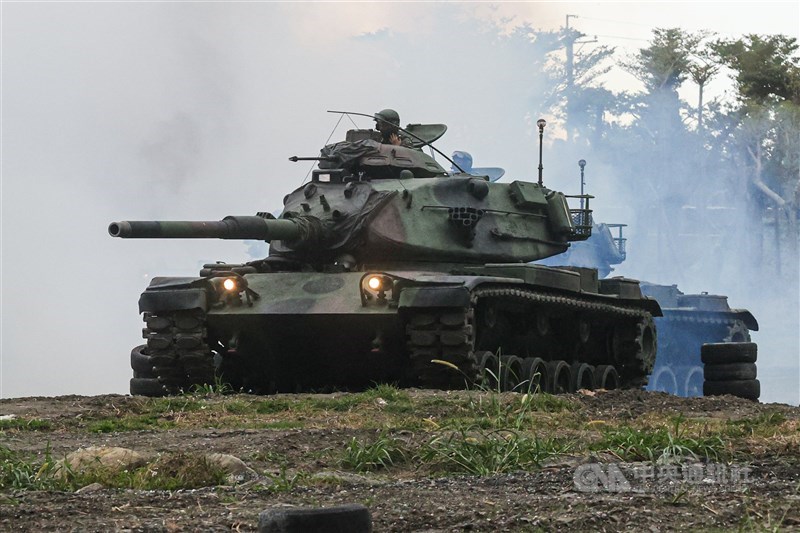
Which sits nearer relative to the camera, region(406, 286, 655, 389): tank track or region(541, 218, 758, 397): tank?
region(406, 286, 655, 389): tank track

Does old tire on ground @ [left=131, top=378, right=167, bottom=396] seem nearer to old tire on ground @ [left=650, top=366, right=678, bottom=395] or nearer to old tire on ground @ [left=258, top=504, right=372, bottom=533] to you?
old tire on ground @ [left=258, top=504, right=372, bottom=533]

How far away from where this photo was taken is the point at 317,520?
5434 millimetres

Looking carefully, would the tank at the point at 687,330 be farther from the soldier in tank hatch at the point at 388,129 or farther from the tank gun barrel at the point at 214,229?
the tank gun barrel at the point at 214,229

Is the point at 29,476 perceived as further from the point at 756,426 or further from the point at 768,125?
the point at 768,125

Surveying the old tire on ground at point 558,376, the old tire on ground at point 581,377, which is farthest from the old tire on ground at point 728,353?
the old tire on ground at point 558,376

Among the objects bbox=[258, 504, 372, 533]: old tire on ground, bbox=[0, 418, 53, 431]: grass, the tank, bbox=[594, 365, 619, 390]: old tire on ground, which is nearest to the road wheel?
the tank

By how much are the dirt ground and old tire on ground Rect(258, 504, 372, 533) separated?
730 mm

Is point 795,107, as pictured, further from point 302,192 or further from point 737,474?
point 737,474

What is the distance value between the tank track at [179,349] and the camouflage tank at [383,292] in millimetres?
16

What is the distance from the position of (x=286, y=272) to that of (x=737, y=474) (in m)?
8.90

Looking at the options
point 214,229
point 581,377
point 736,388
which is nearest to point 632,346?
point 581,377

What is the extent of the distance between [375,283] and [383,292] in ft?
0.37

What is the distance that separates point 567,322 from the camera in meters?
18.0

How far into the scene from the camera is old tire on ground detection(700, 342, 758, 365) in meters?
17.6
